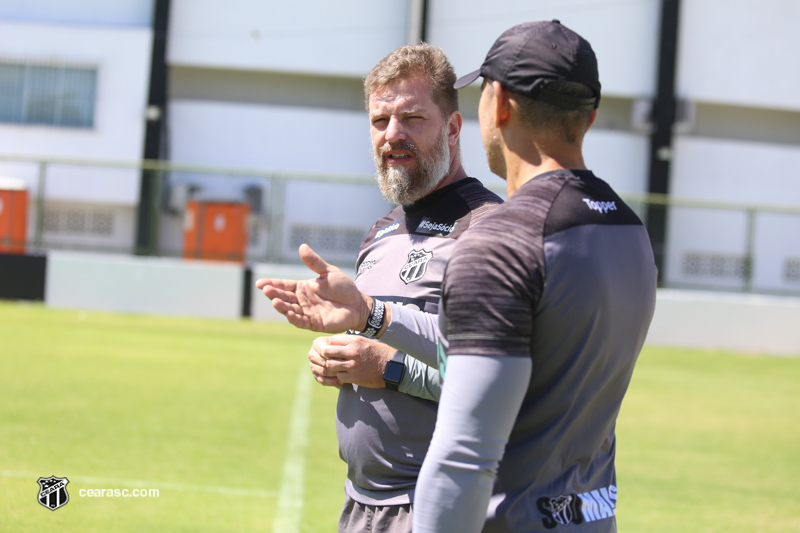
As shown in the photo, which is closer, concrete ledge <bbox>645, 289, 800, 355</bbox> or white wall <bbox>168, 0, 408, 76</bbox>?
concrete ledge <bbox>645, 289, 800, 355</bbox>

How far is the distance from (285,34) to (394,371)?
20.2 metres

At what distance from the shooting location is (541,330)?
1776 mm

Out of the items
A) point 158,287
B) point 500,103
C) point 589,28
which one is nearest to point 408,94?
point 500,103

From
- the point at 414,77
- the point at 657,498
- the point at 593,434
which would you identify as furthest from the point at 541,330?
the point at 657,498

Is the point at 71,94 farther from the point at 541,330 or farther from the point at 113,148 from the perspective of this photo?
the point at 541,330

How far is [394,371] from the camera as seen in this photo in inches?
Result: 103

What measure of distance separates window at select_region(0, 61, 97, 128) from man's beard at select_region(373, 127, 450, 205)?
19.6 metres

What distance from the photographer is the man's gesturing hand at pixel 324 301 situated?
7.45 ft

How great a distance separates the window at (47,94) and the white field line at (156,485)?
56.7ft

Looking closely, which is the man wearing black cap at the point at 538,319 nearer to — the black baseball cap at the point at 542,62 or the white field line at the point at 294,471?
the black baseball cap at the point at 542,62

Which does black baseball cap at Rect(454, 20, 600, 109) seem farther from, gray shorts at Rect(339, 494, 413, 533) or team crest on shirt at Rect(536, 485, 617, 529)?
Answer: gray shorts at Rect(339, 494, 413, 533)

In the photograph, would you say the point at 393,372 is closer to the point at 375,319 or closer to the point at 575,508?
the point at 375,319

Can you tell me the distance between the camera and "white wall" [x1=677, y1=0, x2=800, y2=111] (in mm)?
22016

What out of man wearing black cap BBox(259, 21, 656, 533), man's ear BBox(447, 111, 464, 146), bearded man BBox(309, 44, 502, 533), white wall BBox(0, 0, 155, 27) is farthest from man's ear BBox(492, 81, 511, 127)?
white wall BBox(0, 0, 155, 27)
